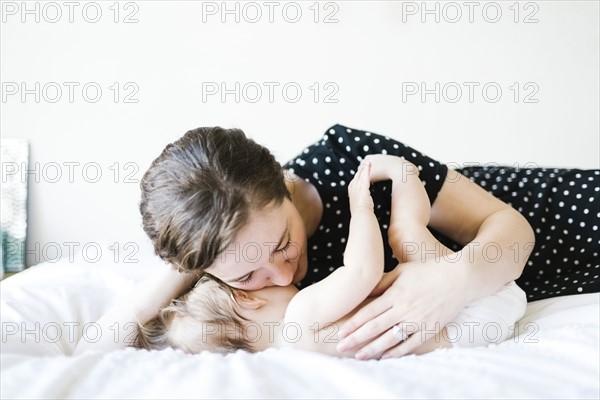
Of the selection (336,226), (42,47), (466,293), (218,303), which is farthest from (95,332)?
(42,47)

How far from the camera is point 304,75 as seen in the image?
7.56ft

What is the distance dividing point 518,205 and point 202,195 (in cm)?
75

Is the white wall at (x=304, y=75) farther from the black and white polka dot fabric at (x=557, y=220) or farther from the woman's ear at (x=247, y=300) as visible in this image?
the woman's ear at (x=247, y=300)

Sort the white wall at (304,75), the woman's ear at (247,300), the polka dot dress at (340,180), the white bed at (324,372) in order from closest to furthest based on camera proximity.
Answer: the white bed at (324,372)
the woman's ear at (247,300)
the polka dot dress at (340,180)
the white wall at (304,75)

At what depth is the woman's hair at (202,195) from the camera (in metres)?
0.83

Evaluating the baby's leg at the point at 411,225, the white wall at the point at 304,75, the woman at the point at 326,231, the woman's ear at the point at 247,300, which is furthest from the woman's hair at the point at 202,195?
the white wall at the point at 304,75

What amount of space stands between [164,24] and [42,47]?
1.59 ft

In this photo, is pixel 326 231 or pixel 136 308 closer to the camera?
pixel 136 308

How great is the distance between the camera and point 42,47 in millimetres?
2303

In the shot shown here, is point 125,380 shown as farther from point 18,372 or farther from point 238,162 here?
point 238,162

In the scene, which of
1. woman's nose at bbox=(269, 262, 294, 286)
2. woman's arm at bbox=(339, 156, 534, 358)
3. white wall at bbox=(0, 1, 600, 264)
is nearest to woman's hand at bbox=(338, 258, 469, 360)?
woman's arm at bbox=(339, 156, 534, 358)

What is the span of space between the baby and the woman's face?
4 centimetres

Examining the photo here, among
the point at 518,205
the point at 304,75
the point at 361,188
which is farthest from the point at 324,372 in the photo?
the point at 304,75

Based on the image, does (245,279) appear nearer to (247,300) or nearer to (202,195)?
(247,300)
